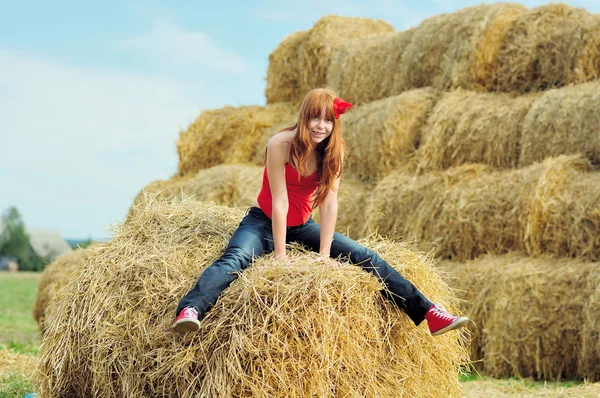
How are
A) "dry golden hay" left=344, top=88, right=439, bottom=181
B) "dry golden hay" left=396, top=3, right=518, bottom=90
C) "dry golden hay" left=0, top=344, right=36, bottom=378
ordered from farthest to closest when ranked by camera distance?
"dry golden hay" left=396, top=3, right=518, bottom=90
"dry golden hay" left=344, top=88, right=439, bottom=181
"dry golden hay" left=0, top=344, right=36, bottom=378

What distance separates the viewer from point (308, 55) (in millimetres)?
10617

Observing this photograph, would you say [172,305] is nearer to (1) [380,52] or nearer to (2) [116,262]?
(2) [116,262]

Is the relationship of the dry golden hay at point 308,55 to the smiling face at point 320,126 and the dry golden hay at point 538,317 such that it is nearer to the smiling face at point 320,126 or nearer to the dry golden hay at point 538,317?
the dry golden hay at point 538,317

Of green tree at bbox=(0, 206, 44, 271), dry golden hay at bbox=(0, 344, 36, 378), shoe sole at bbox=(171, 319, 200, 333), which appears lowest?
green tree at bbox=(0, 206, 44, 271)

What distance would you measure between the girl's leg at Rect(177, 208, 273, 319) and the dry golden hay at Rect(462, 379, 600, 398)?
1.92m

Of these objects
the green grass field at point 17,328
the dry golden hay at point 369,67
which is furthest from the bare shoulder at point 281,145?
the dry golden hay at point 369,67

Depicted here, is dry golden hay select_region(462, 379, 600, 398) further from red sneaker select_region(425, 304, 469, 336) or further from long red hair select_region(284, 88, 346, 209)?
long red hair select_region(284, 88, 346, 209)

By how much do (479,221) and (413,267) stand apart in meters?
2.63

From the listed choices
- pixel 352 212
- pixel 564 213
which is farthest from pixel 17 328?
pixel 564 213

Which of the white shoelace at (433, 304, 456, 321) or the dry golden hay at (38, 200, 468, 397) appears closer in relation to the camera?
the dry golden hay at (38, 200, 468, 397)

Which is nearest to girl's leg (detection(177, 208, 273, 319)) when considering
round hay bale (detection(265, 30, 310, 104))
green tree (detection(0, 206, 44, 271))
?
round hay bale (detection(265, 30, 310, 104))

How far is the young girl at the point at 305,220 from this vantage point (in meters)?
3.97

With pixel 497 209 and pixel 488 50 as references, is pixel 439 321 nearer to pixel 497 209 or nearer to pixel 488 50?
pixel 497 209

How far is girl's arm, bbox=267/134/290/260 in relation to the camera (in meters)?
4.18
